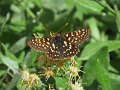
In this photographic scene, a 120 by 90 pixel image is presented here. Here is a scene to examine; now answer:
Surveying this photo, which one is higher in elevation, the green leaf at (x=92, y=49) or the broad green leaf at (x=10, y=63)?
the green leaf at (x=92, y=49)

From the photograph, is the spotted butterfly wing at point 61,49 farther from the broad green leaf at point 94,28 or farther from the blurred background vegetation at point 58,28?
the broad green leaf at point 94,28

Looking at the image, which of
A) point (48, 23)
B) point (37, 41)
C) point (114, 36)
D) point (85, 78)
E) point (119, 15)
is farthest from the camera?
point (114, 36)

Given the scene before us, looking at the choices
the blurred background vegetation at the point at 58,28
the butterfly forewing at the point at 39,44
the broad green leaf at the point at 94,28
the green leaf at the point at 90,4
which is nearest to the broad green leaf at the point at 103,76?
the blurred background vegetation at the point at 58,28

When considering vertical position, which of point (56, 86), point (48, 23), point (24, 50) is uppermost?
point (48, 23)

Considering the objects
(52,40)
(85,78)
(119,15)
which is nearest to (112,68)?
(119,15)

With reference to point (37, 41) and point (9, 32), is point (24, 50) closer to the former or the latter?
point (9, 32)
